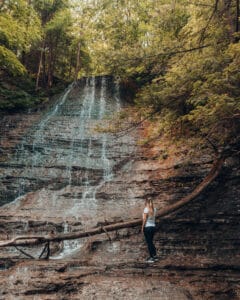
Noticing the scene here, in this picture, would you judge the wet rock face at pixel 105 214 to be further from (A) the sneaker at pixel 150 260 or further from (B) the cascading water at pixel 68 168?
(A) the sneaker at pixel 150 260

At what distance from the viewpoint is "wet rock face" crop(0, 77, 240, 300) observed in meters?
7.43

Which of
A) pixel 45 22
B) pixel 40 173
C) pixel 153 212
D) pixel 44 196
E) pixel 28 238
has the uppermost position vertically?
pixel 45 22

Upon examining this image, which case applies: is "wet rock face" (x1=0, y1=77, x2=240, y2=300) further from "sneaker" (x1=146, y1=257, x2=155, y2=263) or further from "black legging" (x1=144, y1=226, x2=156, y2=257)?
"black legging" (x1=144, y1=226, x2=156, y2=257)

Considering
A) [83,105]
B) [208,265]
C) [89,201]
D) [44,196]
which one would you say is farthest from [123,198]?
[83,105]

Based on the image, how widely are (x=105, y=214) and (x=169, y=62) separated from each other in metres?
5.43

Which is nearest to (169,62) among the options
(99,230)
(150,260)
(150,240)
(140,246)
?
(150,240)

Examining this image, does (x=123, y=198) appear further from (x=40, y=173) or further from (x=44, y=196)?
(x=40, y=173)

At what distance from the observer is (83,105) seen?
2116 cm

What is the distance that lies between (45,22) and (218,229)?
21.0 m

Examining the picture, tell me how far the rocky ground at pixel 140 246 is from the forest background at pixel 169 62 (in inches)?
68.7

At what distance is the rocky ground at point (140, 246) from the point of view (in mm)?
7259

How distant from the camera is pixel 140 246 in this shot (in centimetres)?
954

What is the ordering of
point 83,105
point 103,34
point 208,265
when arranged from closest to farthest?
point 208,265 < point 83,105 < point 103,34

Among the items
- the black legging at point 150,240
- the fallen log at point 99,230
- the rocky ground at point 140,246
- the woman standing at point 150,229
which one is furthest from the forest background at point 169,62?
the black legging at point 150,240
